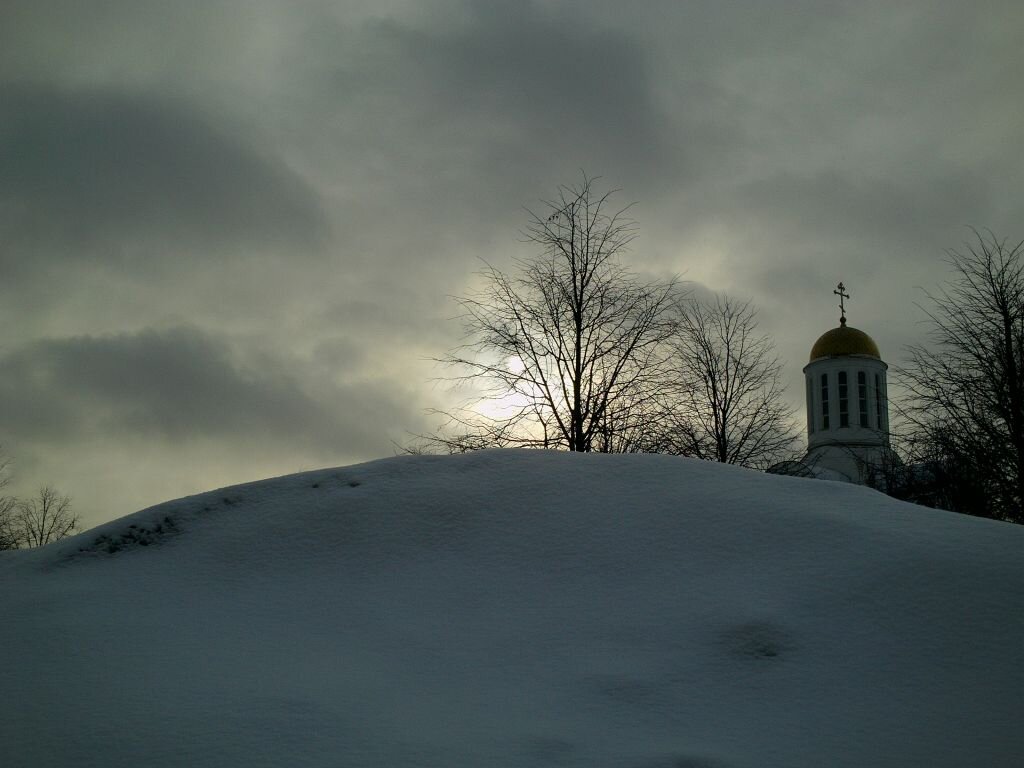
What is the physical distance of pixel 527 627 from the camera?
525cm

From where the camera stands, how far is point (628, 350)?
1554cm

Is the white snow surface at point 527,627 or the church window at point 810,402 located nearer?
the white snow surface at point 527,627

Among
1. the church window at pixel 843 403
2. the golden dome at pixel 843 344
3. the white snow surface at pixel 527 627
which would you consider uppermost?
the golden dome at pixel 843 344

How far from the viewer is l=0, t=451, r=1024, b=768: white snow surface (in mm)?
4059

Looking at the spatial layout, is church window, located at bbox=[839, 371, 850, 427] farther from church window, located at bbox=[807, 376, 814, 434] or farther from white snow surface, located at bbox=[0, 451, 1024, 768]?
white snow surface, located at bbox=[0, 451, 1024, 768]

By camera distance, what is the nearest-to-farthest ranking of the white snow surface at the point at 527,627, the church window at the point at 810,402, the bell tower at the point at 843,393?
the white snow surface at the point at 527,627 → the bell tower at the point at 843,393 → the church window at the point at 810,402

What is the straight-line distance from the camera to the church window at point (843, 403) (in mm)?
37344

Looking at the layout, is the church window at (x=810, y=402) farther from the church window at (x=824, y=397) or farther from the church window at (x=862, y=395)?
the church window at (x=862, y=395)

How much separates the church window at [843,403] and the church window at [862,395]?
0.54m

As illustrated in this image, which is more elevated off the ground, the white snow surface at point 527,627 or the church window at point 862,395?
the church window at point 862,395

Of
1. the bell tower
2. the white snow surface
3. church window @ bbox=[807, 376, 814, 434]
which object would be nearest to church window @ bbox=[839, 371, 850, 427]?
the bell tower

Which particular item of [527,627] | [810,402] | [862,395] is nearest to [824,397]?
[810,402]

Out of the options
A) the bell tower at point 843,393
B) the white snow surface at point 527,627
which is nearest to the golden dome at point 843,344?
the bell tower at point 843,393

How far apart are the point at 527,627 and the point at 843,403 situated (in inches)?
1403
